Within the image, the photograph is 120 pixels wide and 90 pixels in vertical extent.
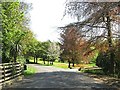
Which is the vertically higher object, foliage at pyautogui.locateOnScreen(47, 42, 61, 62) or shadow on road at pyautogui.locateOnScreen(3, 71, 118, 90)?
foliage at pyautogui.locateOnScreen(47, 42, 61, 62)

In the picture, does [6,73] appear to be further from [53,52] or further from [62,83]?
[53,52]

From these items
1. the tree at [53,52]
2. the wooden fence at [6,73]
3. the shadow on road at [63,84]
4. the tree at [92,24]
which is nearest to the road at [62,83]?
the shadow on road at [63,84]

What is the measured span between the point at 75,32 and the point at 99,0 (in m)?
7.51


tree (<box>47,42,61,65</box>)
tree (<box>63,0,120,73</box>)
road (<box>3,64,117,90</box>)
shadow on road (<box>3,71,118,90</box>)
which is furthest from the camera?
tree (<box>47,42,61,65</box>)

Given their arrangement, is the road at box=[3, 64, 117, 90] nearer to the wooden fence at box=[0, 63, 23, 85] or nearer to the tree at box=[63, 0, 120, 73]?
the wooden fence at box=[0, 63, 23, 85]

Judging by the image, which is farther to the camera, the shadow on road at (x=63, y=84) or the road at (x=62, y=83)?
the road at (x=62, y=83)

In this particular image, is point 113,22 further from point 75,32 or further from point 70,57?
point 70,57

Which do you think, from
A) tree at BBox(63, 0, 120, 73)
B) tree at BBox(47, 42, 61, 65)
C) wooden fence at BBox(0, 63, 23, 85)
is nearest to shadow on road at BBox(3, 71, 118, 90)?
wooden fence at BBox(0, 63, 23, 85)

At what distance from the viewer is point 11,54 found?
20.8 meters

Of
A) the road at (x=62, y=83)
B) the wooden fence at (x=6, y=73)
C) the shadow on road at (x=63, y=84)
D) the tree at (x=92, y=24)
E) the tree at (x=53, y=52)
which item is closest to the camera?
the shadow on road at (x=63, y=84)

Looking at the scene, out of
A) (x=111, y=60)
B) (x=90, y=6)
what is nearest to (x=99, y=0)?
(x=90, y=6)

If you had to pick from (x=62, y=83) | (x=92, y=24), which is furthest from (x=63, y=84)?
(x=92, y=24)

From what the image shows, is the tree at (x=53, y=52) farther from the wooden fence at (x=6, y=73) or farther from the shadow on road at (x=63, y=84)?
the shadow on road at (x=63, y=84)

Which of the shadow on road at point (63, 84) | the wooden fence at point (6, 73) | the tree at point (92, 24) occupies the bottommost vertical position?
the shadow on road at point (63, 84)
